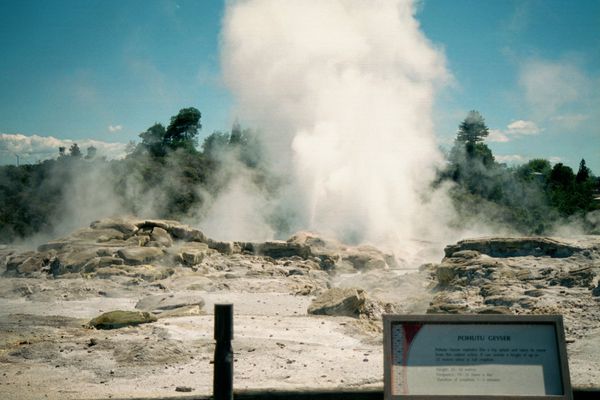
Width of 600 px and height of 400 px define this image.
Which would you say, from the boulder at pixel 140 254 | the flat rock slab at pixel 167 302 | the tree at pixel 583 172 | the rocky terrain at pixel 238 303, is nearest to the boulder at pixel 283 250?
the rocky terrain at pixel 238 303

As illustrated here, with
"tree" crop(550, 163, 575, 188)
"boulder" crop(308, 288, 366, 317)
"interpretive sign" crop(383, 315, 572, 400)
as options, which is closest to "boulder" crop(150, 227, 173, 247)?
"boulder" crop(308, 288, 366, 317)

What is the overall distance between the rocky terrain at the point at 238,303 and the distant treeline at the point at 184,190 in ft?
34.0

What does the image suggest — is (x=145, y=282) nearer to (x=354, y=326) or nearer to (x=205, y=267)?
(x=205, y=267)

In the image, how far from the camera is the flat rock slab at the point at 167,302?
29.9ft

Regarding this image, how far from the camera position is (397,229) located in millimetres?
24453

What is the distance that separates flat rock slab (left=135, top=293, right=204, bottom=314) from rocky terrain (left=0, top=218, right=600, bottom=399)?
0.11ft

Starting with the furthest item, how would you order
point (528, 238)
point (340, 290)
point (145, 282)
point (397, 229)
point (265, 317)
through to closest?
point (397, 229), point (528, 238), point (145, 282), point (340, 290), point (265, 317)

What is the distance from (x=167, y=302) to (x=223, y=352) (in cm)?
675

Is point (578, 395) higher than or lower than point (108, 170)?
lower

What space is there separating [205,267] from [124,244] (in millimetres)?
2848

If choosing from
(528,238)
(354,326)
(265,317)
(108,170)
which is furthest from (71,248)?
(108,170)

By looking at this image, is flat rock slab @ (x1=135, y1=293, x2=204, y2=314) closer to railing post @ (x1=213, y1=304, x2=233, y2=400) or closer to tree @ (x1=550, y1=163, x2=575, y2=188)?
railing post @ (x1=213, y1=304, x2=233, y2=400)

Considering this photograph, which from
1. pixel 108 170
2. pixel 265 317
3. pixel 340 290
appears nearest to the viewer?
pixel 265 317

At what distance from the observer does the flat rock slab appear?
9.12 metres
